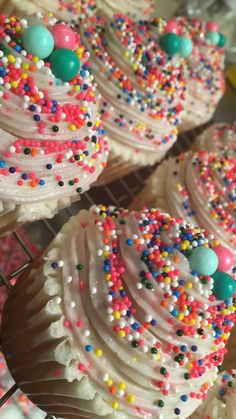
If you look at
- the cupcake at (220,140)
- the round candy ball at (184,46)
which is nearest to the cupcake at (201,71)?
the cupcake at (220,140)

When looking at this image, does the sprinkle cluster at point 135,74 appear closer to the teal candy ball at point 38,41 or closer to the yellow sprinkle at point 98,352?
the teal candy ball at point 38,41

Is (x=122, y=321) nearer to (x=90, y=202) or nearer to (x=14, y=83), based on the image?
(x=14, y=83)

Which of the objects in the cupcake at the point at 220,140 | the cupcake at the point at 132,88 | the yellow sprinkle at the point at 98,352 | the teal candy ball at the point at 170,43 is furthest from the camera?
the cupcake at the point at 220,140

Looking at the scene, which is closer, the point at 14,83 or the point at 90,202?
the point at 14,83

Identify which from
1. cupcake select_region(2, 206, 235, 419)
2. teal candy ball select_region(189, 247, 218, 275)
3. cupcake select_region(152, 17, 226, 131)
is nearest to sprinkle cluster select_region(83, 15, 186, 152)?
cupcake select_region(152, 17, 226, 131)

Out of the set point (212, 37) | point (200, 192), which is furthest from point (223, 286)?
point (212, 37)

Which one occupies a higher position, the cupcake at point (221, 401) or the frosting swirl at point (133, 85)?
the frosting swirl at point (133, 85)

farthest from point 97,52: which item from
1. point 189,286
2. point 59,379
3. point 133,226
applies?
point 59,379
